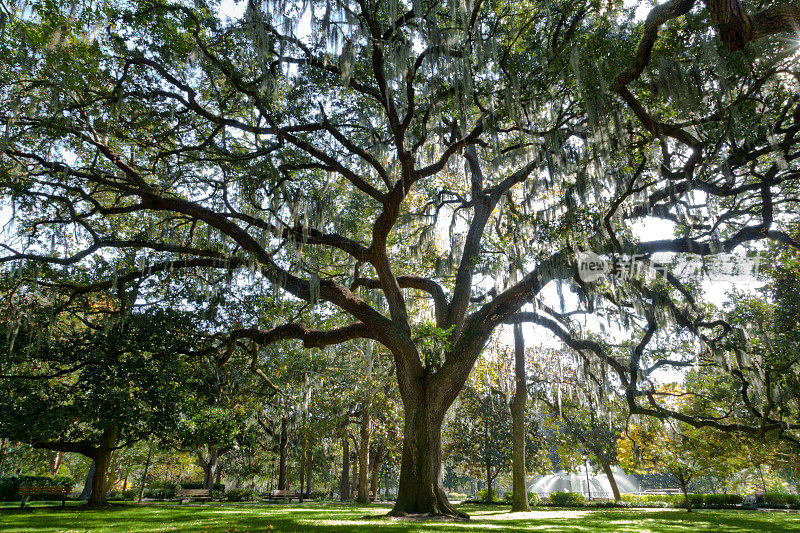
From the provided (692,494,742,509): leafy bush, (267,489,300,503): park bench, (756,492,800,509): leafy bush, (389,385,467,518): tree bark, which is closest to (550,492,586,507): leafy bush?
(692,494,742,509): leafy bush

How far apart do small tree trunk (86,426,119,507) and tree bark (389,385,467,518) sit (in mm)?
10631

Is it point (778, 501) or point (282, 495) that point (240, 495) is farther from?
point (778, 501)

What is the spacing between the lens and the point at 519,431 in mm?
14297

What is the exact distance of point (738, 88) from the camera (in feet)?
25.9

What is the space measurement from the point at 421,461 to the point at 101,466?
12.1 m

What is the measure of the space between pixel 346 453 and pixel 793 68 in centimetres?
2478

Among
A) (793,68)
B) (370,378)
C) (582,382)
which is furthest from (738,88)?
(370,378)

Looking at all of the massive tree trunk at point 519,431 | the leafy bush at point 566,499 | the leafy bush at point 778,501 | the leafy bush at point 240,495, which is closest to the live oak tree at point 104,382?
the massive tree trunk at point 519,431

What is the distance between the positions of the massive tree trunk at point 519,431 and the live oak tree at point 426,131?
3.02m

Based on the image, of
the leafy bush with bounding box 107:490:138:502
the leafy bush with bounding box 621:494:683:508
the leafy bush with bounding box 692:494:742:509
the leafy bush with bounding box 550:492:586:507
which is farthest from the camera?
the leafy bush with bounding box 107:490:138:502

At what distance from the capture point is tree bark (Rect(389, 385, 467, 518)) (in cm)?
893

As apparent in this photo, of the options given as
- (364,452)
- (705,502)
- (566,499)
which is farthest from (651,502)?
(364,452)

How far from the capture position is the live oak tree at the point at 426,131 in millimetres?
7402

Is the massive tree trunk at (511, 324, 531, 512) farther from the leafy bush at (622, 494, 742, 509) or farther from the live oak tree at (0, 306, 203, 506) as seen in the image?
the leafy bush at (622, 494, 742, 509)
